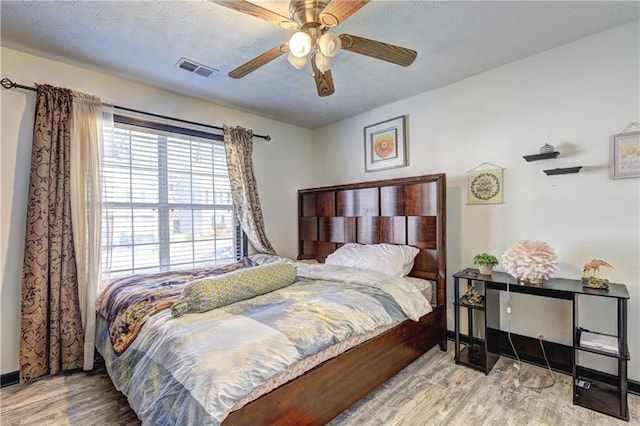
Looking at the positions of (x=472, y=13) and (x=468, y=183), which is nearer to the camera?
(x=472, y=13)

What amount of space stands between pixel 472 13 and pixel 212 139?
109 inches

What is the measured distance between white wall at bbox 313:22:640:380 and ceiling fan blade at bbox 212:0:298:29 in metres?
2.09

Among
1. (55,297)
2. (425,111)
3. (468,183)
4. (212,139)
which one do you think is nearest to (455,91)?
(425,111)

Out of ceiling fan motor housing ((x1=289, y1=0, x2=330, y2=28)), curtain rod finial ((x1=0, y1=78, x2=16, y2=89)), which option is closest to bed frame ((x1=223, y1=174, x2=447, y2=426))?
ceiling fan motor housing ((x1=289, y1=0, x2=330, y2=28))

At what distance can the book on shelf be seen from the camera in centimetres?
192

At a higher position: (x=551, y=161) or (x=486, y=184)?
(x=551, y=161)

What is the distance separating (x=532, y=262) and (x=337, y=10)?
214 centimetres

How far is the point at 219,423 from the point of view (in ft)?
3.98

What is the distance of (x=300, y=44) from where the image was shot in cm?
158

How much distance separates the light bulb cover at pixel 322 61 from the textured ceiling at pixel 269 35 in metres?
Result: 0.47

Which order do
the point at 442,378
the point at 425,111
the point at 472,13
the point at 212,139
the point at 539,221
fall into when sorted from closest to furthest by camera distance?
the point at 472,13 → the point at 442,378 → the point at 539,221 → the point at 425,111 → the point at 212,139

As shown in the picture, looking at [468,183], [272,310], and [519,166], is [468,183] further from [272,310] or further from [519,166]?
[272,310]

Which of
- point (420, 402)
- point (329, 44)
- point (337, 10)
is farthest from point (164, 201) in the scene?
point (420, 402)

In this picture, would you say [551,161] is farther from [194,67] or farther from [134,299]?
[134,299]
